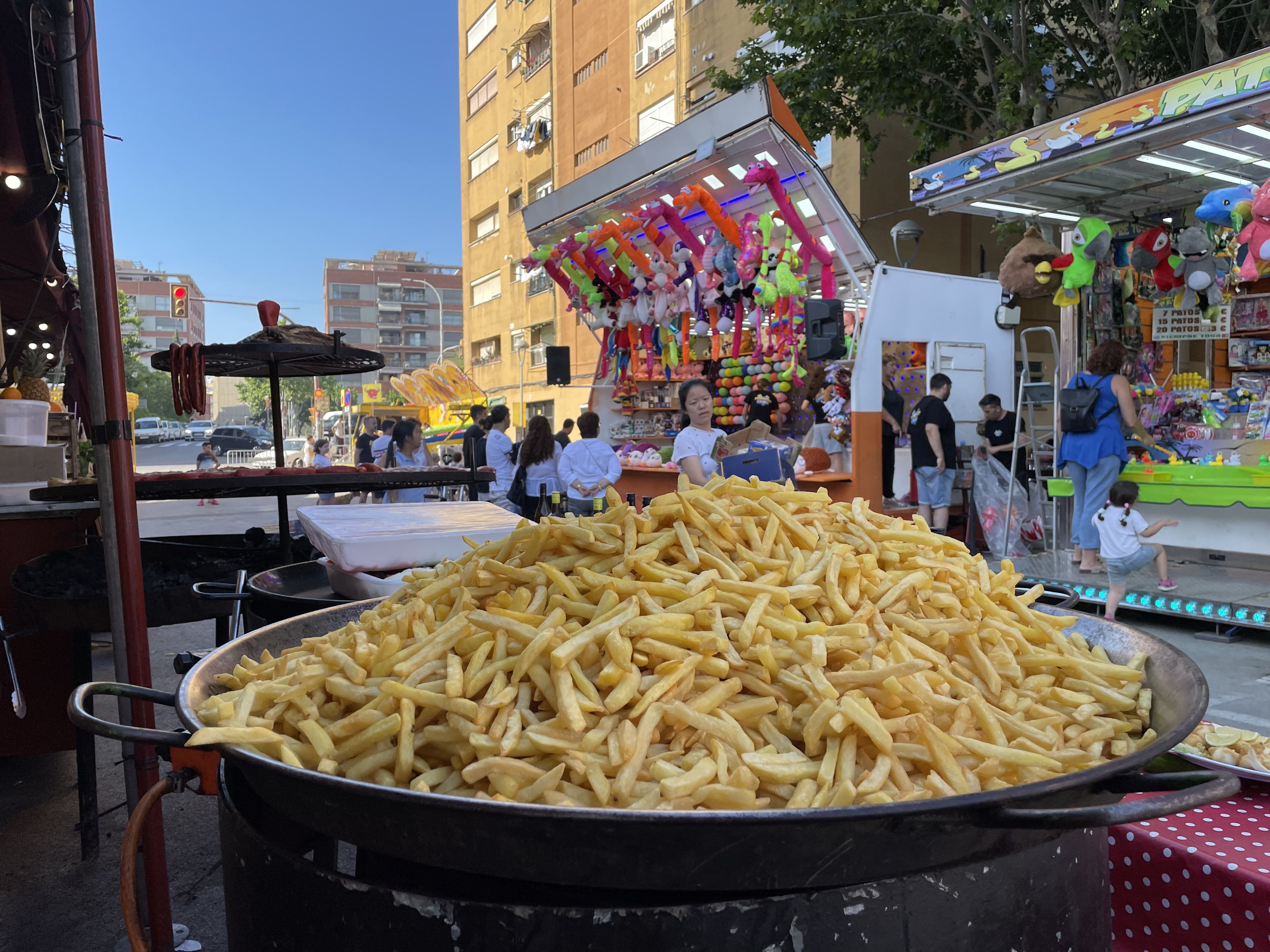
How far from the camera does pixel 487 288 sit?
35.5m

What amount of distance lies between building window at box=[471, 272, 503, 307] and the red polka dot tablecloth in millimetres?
33229

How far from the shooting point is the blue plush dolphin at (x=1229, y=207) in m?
5.92

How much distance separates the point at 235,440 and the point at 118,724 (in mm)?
43460

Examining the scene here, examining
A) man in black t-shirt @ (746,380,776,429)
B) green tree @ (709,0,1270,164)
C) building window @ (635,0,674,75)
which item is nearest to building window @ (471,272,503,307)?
building window @ (635,0,674,75)

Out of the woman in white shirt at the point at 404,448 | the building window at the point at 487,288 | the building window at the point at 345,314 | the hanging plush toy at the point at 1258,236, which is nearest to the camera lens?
the hanging plush toy at the point at 1258,236

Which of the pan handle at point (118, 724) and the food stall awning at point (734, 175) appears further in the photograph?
the food stall awning at point (734, 175)

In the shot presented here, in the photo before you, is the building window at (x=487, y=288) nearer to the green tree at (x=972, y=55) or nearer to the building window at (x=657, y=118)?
the building window at (x=657, y=118)

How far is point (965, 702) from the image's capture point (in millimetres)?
1145

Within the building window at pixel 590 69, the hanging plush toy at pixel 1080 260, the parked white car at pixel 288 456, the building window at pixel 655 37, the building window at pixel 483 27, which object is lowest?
the parked white car at pixel 288 456

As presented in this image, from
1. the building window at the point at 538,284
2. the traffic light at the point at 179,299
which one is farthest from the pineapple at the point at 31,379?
the building window at the point at 538,284

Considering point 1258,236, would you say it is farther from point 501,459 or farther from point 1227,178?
point 501,459

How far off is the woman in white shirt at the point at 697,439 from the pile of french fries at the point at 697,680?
155 inches

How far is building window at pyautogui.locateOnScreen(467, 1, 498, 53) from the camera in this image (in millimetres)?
35219

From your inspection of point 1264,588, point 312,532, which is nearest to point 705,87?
point 1264,588
